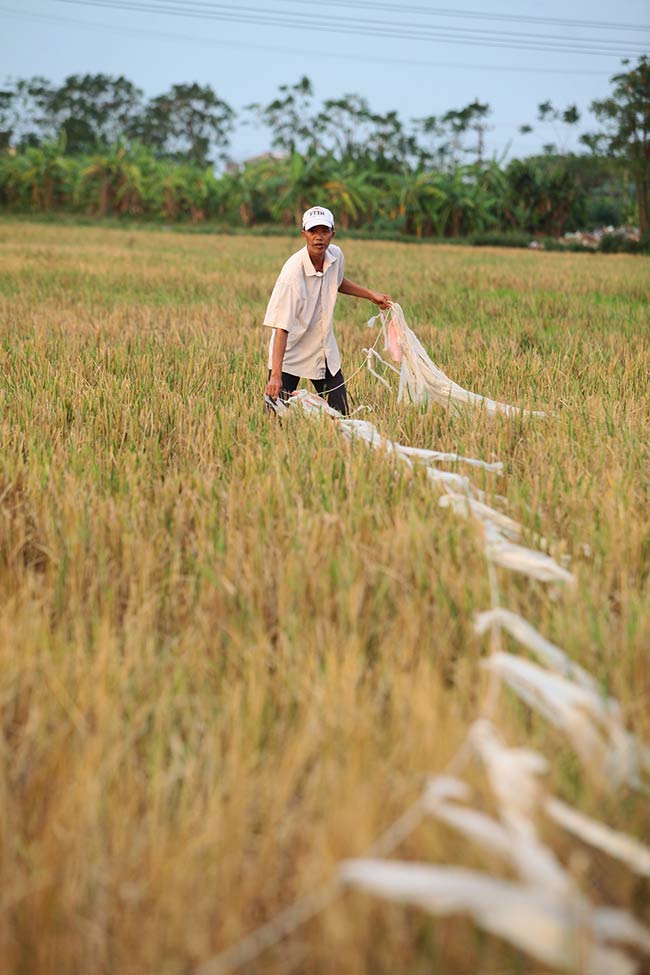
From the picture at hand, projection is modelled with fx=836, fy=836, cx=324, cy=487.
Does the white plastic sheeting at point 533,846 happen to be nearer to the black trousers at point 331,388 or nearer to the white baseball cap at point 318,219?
the white baseball cap at point 318,219

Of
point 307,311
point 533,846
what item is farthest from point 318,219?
point 533,846

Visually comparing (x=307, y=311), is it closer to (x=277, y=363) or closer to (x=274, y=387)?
(x=277, y=363)

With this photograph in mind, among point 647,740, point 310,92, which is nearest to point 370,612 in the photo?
point 647,740

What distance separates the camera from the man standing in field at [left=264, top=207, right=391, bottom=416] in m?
3.38

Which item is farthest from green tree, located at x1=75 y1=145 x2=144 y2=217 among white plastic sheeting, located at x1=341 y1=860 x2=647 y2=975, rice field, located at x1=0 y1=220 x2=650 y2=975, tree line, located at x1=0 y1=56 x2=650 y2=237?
white plastic sheeting, located at x1=341 y1=860 x2=647 y2=975

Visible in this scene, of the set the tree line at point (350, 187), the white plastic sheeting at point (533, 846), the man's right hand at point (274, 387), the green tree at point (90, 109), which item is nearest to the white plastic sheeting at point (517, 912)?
the white plastic sheeting at point (533, 846)

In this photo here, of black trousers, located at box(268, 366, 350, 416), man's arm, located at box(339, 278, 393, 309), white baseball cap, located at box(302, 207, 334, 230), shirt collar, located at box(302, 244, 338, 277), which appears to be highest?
white baseball cap, located at box(302, 207, 334, 230)

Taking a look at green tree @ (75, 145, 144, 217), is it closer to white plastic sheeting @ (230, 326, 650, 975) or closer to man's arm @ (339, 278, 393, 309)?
man's arm @ (339, 278, 393, 309)

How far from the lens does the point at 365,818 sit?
93cm

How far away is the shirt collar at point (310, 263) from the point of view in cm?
352

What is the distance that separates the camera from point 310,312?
3639 millimetres

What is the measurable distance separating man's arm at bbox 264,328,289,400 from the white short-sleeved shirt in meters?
0.03

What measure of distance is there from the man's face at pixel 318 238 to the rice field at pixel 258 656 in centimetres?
72

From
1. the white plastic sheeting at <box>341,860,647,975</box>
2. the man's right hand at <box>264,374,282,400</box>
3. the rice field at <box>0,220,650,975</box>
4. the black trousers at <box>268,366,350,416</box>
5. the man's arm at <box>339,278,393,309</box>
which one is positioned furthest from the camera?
the black trousers at <box>268,366,350,416</box>
